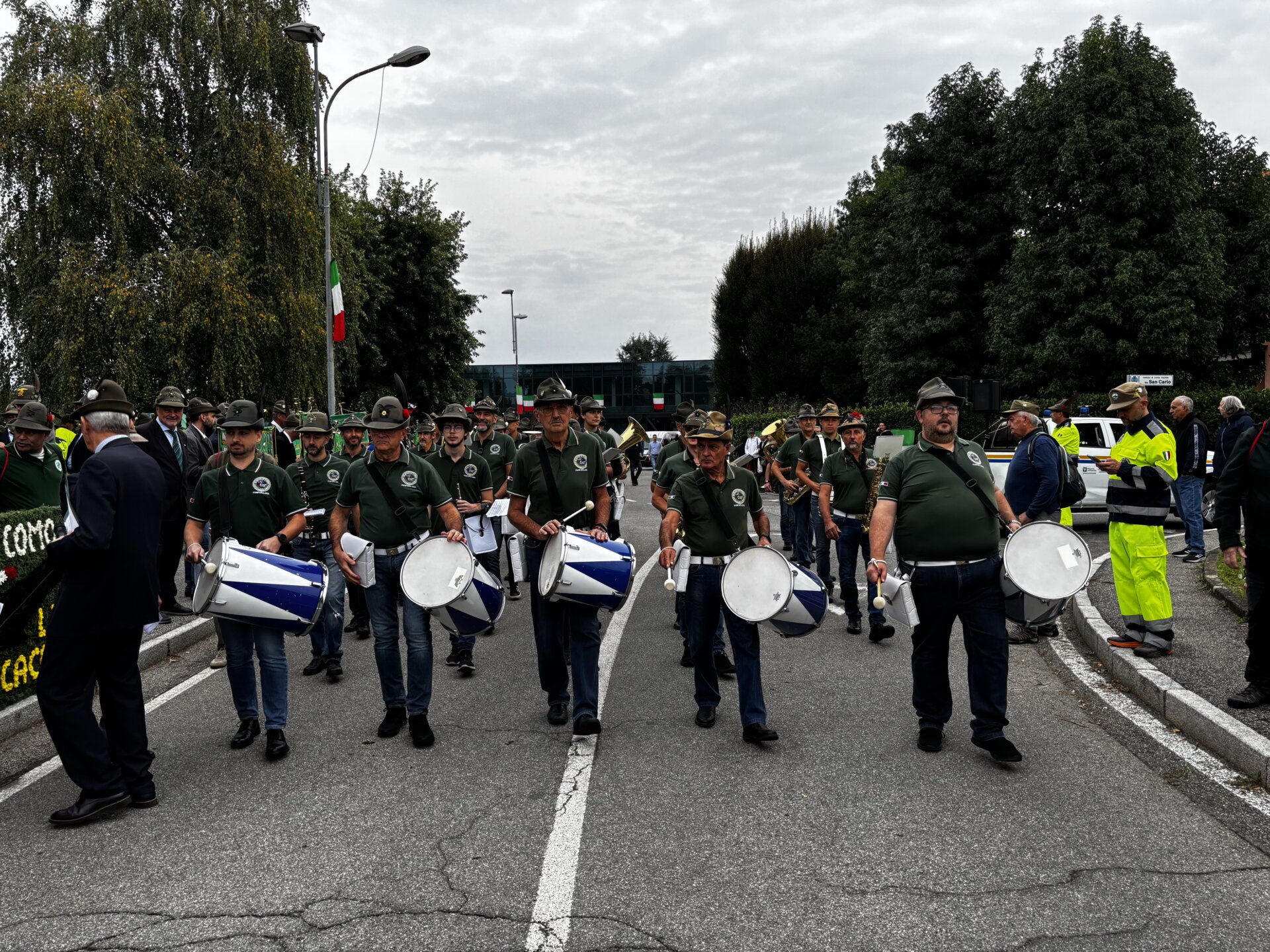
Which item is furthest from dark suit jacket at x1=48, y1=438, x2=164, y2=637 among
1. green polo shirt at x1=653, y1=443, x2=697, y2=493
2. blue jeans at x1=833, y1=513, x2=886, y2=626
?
blue jeans at x1=833, y1=513, x2=886, y2=626

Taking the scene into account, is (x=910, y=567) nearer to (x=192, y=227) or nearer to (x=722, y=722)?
(x=722, y=722)

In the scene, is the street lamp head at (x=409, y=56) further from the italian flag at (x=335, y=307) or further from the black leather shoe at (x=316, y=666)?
the black leather shoe at (x=316, y=666)

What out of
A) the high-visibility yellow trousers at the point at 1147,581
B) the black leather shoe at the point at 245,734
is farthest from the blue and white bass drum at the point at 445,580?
the high-visibility yellow trousers at the point at 1147,581

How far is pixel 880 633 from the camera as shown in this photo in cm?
827

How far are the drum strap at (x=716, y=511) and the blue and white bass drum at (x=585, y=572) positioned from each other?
57 centimetres

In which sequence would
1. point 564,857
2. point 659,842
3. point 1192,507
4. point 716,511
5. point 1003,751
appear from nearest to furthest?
1. point 564,857
2. point 659,842
3. point 1003,751
4. point 716,511
5. point 1192,507

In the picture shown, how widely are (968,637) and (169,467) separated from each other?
23.4 feet

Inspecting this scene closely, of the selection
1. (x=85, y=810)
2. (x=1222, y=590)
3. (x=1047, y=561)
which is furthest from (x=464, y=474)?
(x=1222, y=590)

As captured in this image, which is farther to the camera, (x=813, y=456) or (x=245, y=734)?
(x=813, y=456)

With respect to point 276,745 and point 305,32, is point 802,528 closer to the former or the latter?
point 276,745

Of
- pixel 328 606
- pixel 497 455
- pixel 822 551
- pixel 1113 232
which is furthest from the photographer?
pixel 1113 232

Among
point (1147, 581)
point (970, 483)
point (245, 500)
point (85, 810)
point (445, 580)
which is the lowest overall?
point (85, 810)

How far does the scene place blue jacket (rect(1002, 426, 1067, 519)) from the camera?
7.66 m

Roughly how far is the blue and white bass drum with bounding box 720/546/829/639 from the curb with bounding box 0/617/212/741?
3249mm
